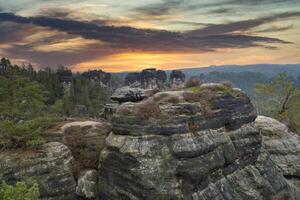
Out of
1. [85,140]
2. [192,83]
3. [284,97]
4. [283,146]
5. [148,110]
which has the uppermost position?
[192,83]

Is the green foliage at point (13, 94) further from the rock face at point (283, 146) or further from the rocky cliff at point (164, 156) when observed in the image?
the rock face at point (283, 146)

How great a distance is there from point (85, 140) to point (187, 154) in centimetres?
1353

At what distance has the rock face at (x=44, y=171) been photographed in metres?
40.5

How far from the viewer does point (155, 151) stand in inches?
1508

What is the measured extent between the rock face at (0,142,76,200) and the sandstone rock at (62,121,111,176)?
5.70ft

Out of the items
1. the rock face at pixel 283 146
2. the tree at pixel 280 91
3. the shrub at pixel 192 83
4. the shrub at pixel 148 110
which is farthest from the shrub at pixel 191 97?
the tree at pixel 280 91

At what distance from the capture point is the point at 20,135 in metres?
43.2

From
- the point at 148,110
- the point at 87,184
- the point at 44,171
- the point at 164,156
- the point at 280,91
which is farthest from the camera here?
the point at 280,91

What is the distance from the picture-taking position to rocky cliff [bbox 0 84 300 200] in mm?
37938

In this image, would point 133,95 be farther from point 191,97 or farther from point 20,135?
point 20,135

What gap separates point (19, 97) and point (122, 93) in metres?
14.7

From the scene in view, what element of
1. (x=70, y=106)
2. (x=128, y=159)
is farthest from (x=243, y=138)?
(x=70, y=106)

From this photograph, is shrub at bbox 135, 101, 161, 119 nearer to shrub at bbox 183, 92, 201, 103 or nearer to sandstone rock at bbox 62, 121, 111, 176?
shrub at bbox 183, 92, 201, 103

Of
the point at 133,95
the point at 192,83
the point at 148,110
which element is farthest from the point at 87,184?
the point at 192,83
